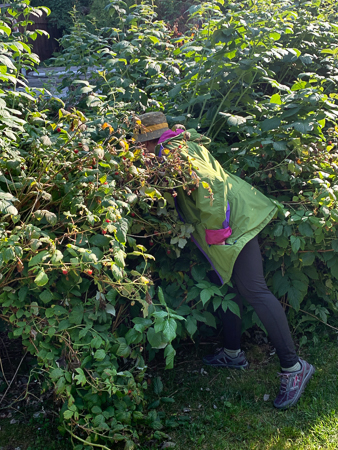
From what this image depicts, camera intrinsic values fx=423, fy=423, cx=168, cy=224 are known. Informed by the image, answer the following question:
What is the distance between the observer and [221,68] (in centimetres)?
282

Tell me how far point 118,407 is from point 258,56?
2.28 m

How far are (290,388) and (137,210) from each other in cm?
144

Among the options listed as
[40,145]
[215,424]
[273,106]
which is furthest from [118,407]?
[273,106]

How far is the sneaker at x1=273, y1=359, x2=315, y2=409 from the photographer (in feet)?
8.43

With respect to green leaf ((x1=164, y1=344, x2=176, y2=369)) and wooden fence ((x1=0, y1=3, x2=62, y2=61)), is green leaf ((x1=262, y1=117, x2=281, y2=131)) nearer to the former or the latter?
green leaf ((x1=164, y1=344, x2=176, y2=369))

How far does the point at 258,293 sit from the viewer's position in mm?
2582

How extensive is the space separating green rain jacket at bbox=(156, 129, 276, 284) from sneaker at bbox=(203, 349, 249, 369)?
724mm

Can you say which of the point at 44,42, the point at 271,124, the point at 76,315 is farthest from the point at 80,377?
the point at 44,42

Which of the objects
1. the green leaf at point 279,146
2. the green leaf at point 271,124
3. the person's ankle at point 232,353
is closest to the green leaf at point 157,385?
the person's ankle at point 232,353

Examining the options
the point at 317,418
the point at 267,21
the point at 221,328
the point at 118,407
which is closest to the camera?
the point at 118,407

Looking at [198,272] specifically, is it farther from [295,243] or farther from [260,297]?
[295,243]

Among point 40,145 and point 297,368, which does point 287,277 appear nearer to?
point 297,368

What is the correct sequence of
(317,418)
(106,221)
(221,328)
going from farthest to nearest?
(221,328)
(317,418)
(106,221)

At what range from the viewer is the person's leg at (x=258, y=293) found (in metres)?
2.56
